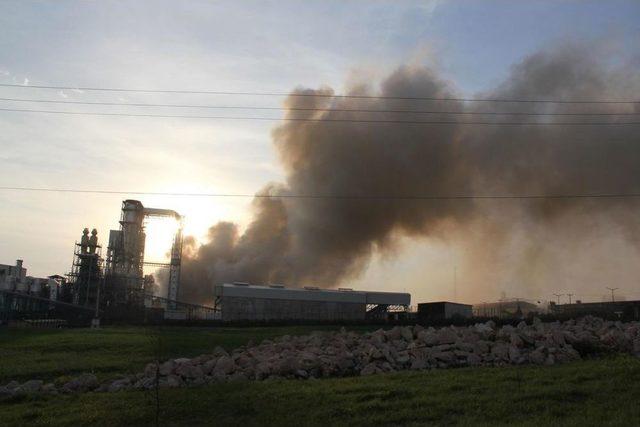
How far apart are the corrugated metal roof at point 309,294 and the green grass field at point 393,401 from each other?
47.5m

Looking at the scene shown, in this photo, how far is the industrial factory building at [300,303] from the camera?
61062 mm

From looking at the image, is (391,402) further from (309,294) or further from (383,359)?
(309,294)

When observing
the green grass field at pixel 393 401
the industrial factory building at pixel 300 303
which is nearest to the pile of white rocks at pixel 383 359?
the green grass field at pixel 393 401

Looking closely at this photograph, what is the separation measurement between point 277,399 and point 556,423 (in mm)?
5246

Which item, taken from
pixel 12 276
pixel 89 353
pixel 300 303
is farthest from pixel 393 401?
pixel 12 276

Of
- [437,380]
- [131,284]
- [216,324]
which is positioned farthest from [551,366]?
[131,284]

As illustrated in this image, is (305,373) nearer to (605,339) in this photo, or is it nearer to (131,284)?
(605,339)

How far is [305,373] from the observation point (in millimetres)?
15016

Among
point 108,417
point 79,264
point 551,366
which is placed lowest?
point 108,417

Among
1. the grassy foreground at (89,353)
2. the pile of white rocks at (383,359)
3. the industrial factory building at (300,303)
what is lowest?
the grassy foreground at (89,353)

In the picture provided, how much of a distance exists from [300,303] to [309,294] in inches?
53.5

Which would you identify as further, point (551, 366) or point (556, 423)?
point (551, 366)

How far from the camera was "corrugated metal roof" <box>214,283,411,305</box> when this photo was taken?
201 ft

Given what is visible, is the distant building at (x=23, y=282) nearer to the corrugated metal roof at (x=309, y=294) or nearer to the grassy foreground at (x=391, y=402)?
the corrugated metal roof at (x=309, y=294)
